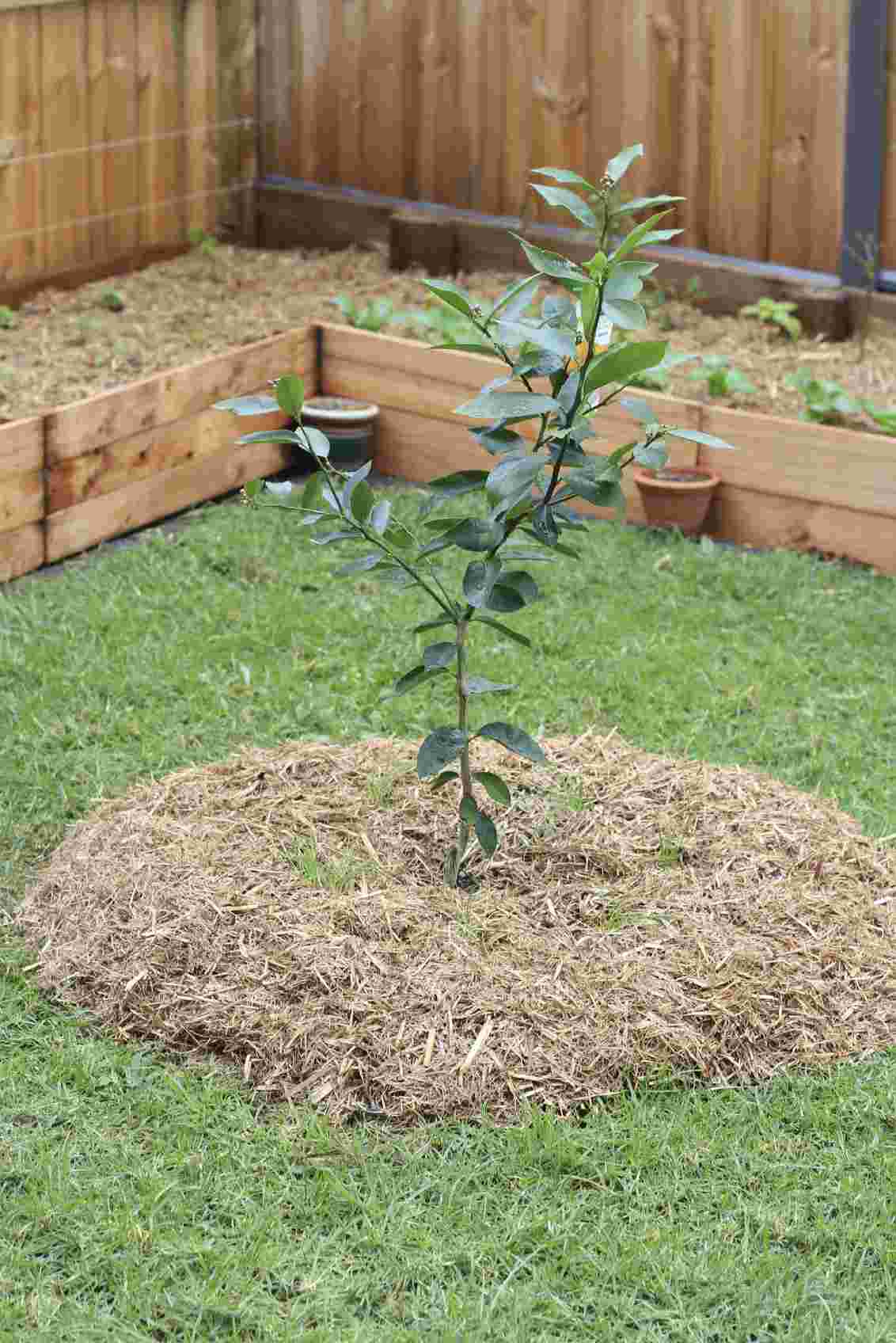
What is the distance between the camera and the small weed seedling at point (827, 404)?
21.5 ft

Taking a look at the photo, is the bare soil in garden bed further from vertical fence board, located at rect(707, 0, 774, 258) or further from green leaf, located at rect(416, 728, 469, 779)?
green leaf, located at rect(416, 728, 469, 779)

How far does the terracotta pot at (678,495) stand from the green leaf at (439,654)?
9.42 feet

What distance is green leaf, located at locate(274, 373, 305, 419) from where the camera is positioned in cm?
354

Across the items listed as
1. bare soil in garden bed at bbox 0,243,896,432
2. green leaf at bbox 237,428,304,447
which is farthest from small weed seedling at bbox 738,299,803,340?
green leaf at bbox 237,428,304,447

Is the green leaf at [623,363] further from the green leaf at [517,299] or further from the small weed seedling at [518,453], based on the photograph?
the green leaf at [517,299]

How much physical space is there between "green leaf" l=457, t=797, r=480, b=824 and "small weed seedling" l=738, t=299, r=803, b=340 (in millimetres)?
4116

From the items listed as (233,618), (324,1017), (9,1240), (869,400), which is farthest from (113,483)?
(9,1240)

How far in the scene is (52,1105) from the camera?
350 cm

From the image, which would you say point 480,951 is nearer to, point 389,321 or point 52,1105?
point 52,1105

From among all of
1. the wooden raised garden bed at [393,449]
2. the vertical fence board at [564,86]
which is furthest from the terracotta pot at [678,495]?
the vertical fence board at [564,86]

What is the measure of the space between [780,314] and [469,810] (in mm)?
4182

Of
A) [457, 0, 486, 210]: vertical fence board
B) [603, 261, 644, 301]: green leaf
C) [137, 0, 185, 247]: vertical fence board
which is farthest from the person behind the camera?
[457, 0, 486, 210]: vertical fence board

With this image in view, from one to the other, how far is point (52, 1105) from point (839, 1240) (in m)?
1.54

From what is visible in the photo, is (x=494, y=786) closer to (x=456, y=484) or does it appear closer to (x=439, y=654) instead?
(x=439, y=654)
